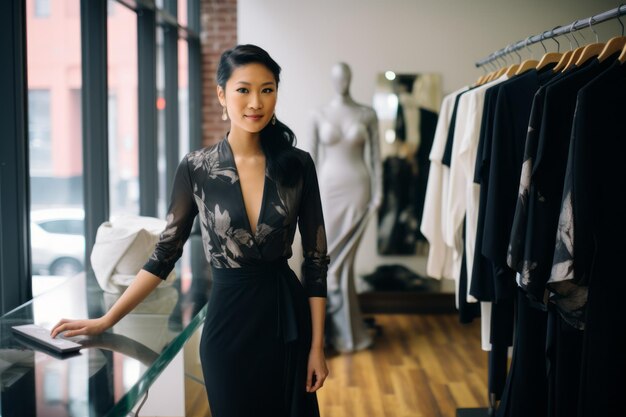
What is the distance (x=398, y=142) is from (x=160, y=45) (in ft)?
6.76

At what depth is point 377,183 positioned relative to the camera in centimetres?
448

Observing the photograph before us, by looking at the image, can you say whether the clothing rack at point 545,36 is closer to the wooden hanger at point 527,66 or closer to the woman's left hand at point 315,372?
the wooden hanger at point 527,66

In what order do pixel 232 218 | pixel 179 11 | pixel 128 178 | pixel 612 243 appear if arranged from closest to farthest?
pixel 232 218 → pixel 612 243 → pixel 128 178 → pixel 179 11

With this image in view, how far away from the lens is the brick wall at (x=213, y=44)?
5633mm

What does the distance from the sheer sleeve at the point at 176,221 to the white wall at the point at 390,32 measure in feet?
12.6

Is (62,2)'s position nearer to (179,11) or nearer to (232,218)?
(232,218)

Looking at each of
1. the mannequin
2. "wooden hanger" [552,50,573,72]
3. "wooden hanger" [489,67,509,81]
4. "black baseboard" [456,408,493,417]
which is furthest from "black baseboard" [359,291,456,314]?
"wooden hanger" [552,50,573,72]

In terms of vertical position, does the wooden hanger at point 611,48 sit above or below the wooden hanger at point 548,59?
below

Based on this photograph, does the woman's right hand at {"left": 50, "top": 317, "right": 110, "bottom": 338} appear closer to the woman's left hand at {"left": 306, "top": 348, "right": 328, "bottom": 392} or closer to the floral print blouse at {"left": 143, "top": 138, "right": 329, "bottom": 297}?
the floral print blouse at {"left": 143, "top": 138, "right": 329, "bottom": 297}

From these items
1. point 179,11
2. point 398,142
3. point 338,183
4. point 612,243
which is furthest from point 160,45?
point 612,243

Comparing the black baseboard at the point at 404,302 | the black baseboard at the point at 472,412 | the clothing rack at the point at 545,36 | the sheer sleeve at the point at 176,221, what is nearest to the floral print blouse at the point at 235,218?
the sheer sleeve at the point at 176,221

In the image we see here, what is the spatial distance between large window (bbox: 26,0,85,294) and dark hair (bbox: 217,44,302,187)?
1.22 metres

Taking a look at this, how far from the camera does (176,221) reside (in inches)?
65.7

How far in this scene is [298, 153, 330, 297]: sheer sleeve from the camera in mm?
1637
